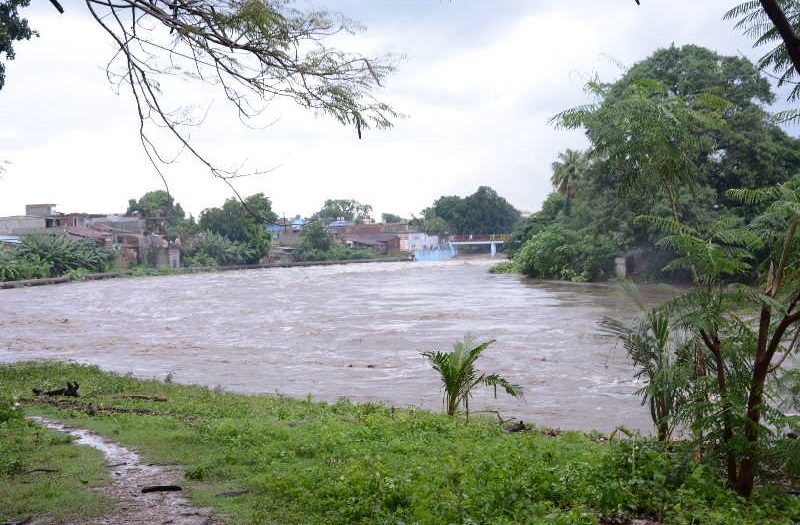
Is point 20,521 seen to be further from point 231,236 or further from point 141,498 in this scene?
point 231,236

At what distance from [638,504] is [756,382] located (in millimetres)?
1197

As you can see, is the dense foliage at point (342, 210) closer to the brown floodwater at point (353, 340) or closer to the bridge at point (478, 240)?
the bridge at point (478, 240)

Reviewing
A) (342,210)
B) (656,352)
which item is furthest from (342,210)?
(656,352)

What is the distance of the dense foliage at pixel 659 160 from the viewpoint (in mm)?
6410

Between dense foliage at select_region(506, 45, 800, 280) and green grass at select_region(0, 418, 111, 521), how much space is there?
465 cm

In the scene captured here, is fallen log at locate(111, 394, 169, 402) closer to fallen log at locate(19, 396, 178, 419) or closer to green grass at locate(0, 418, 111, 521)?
fallen log at locate(19, 396, 178, 419)

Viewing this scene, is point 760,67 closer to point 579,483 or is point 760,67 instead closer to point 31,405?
point 579,483

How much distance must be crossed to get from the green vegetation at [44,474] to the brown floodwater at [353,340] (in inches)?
279

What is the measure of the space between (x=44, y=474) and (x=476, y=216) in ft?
381

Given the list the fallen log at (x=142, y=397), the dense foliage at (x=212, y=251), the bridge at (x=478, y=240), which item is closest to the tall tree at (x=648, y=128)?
the fallen log at (x=142, y=397)

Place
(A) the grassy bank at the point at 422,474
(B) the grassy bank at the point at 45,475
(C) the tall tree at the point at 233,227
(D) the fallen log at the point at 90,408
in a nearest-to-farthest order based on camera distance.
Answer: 1. (A) the grassy bank at the point at 422,474
2. (B) the grassy bank at the point at 45,475
3. (D) the fallen log at the point at 90,408
4. (C) the tall tree at the point at 233,227

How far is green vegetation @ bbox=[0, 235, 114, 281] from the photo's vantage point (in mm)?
61537

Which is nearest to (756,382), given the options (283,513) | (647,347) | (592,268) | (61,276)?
(647,347)

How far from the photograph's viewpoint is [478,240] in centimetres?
12156
